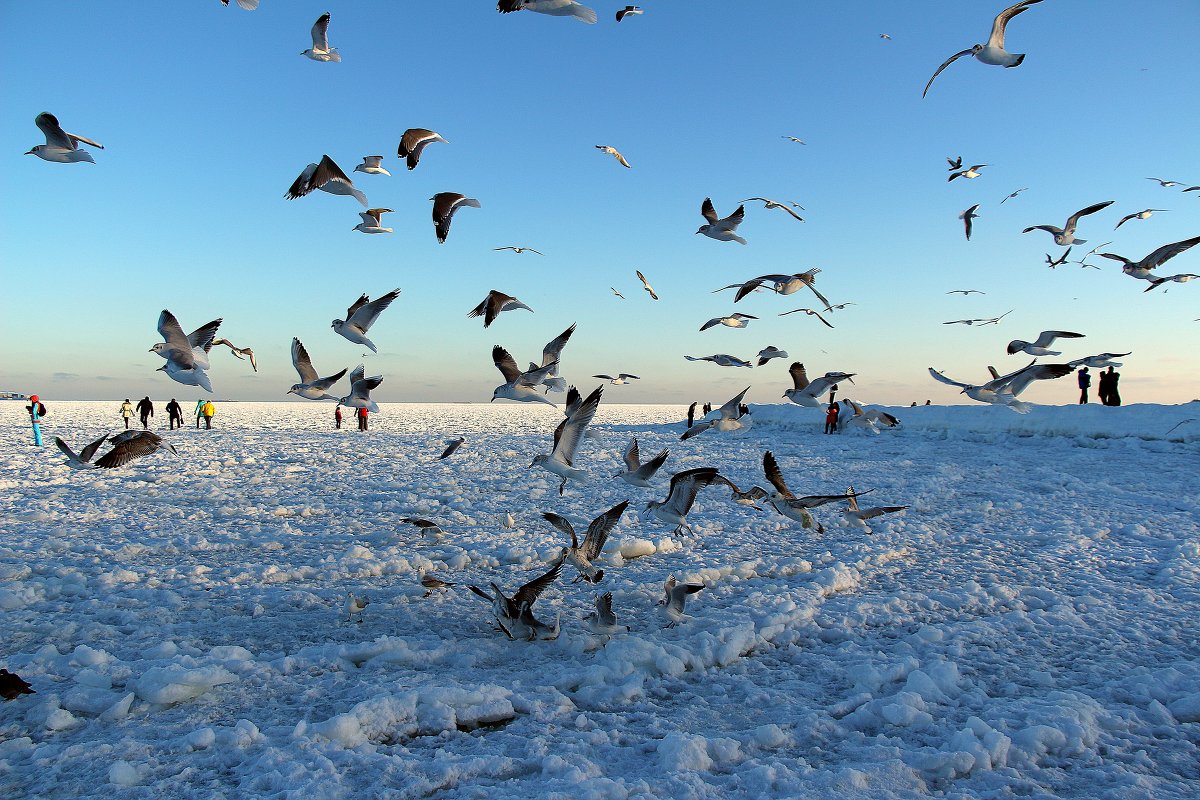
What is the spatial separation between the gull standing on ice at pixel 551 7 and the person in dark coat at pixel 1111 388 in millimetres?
23045

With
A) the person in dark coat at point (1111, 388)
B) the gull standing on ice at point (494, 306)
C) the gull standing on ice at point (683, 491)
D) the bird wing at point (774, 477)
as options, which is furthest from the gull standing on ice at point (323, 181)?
the person in dark coat at point (1111, 388)

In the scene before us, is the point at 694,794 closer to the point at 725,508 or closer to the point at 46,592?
the point at 46,592

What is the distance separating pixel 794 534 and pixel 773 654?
4.21 meters

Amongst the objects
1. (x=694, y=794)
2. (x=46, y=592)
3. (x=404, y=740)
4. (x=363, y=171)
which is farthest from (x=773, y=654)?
(x=46, y=592)

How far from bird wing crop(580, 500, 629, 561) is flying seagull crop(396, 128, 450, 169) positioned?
3.71 metres

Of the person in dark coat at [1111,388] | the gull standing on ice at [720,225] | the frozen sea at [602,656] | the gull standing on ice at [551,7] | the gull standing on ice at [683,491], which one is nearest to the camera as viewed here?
the frozen sea at [602,656]

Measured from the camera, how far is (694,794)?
339 centimetres

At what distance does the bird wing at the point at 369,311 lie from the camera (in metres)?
6.57

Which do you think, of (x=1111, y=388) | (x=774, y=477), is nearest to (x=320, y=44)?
(x=774, y=477)

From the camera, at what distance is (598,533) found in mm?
5703

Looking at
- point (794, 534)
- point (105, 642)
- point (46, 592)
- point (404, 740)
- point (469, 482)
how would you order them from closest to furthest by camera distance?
point (404, 740) < point (105, 642) < point (46, 592) < point (794, 534) < point (469, 482)

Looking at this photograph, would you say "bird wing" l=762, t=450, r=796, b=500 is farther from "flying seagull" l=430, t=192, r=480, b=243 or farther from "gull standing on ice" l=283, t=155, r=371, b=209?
"gull standing on ice" l=283, t=155, r=371, b=209

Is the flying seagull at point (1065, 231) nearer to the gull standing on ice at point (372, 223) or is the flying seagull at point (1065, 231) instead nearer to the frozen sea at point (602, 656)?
the frozen sea at point (602, 656)

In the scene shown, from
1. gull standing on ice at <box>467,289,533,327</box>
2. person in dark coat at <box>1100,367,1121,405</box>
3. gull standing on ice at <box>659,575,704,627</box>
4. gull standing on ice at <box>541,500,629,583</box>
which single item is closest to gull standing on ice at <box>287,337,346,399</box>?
gull standing on ice at <box>467,289,533,327</box>
